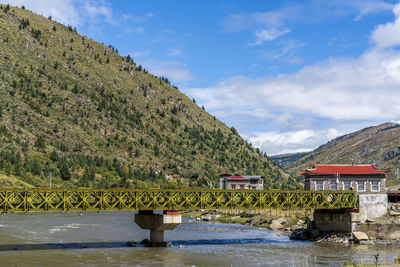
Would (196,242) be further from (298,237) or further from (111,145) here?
(111,145)

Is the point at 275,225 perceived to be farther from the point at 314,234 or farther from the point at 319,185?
the point at 314,234

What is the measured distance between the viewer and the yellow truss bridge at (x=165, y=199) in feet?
187

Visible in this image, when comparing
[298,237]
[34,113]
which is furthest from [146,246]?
[34,113]

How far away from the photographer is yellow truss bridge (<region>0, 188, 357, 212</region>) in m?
56.9

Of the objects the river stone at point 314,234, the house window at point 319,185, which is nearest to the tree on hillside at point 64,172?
the house window at point 319,185

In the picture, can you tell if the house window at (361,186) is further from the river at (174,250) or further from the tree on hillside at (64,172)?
the tree on hillside at (64,172)

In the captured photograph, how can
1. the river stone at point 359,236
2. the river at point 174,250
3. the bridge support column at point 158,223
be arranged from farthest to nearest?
the river stone at point 359,236
the bridge support column at point 158,223
the river at point 174,250

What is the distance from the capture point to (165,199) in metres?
67.3

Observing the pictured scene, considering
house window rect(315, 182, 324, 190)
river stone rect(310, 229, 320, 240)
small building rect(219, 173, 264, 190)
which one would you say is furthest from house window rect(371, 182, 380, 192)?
small building rect(219, 173, 264, 190)

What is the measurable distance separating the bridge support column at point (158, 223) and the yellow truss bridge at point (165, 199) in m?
1.39

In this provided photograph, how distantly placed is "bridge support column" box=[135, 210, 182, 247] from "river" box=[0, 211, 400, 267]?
215cm

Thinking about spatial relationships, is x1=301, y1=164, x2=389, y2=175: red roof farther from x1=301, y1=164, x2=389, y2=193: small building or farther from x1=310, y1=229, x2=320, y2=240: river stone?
x1=310, y1=229, x2=320, y2=240: river stone

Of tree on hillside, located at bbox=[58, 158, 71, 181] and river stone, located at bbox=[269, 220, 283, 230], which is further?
tree on hillside, located at bbox=[58, 158, 71, 181]

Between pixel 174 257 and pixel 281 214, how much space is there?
189ft
